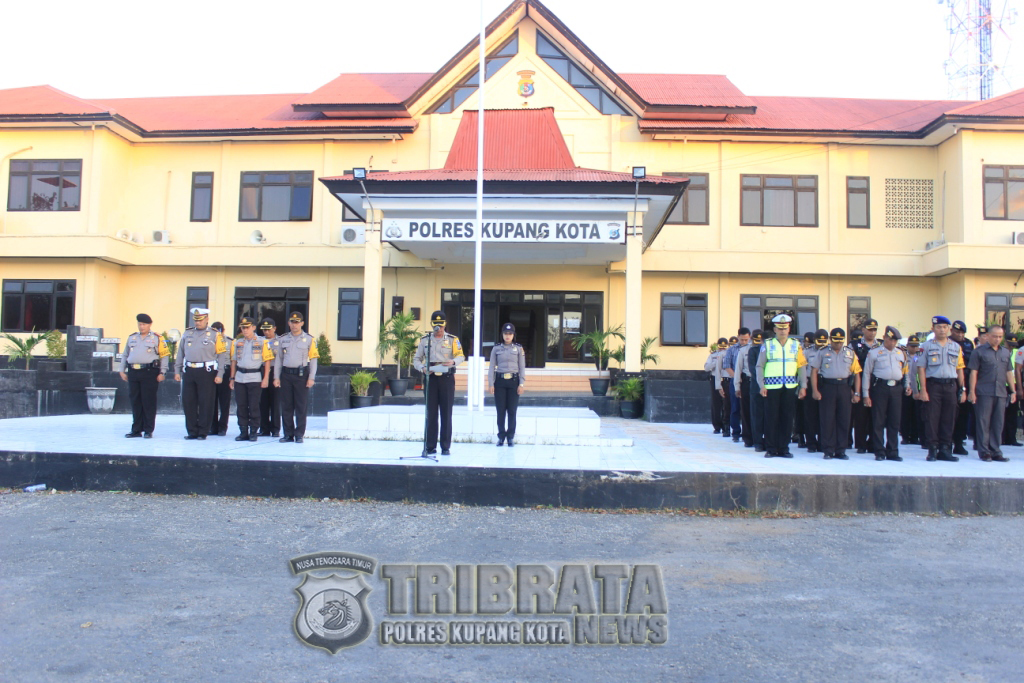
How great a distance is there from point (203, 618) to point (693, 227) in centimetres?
1946

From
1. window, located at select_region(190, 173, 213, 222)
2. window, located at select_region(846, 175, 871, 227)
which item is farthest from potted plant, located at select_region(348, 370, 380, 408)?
window, located at select_region(846, 175, 871, 227)

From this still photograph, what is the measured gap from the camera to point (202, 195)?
22.7 meters

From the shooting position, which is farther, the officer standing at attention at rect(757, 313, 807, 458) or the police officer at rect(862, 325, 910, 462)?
the officer standing at attention at rect(757, 313, 807, 458)

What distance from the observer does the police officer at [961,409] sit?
10.2 metres

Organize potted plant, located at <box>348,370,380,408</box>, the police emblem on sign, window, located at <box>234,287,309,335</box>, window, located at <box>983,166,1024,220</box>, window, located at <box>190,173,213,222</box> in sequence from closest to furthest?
the police emblem on sign
potted plant, located at <box>348,370,380,408</box>
window, located at <box>983,166,1024,220</box>
window, located at <box>234,287,309,335</box>
window, located at <box>190,173,213,222</box>

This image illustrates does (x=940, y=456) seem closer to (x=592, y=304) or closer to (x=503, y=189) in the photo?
(x=503, y=189)

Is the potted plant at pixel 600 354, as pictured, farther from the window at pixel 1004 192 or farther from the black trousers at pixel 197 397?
the window at pixel 1004 192

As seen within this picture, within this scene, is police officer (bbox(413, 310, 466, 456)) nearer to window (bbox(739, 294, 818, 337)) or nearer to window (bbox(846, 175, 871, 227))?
window (bbox(739, 294, 818, 337))

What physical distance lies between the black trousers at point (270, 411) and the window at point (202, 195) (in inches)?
533

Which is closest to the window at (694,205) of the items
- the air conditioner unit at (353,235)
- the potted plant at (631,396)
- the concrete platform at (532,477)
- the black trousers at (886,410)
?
the potted plant at (631,396)

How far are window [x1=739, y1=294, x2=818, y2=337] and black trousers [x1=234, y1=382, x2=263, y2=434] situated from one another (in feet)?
50.4

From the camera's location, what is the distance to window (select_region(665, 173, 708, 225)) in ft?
71.4

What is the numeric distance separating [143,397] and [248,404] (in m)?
1.42

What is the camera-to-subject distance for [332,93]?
74.9ft
